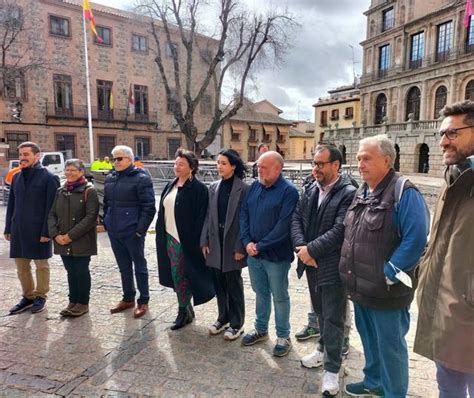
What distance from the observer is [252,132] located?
43625mm

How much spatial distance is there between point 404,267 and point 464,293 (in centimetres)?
45

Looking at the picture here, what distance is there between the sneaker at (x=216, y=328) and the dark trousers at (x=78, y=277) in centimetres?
157

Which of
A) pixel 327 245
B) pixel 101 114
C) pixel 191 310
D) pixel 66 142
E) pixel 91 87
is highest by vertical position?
pixel 91 87

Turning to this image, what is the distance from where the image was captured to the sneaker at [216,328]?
3799 mm

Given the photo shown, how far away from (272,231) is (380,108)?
3737 centimetres

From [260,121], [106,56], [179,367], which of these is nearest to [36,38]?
[106,56]

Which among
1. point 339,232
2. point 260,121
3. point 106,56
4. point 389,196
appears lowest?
point 339,232

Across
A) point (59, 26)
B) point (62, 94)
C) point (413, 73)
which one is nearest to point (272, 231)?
point (62, 94)

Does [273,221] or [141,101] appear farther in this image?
[141,101]

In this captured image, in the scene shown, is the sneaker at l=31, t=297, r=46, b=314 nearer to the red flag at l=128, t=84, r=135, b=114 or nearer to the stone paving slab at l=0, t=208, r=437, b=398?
the stone paving slab at l=0, t=208, r=437, b=398

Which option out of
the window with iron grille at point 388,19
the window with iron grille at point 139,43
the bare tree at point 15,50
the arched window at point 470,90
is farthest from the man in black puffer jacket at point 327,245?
the window with iron grille at point 388,19

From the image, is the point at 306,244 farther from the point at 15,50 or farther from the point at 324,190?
the point at 15,50

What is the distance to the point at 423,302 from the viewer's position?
203cm

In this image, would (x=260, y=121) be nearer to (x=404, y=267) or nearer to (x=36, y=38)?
(x=36, y=38)
